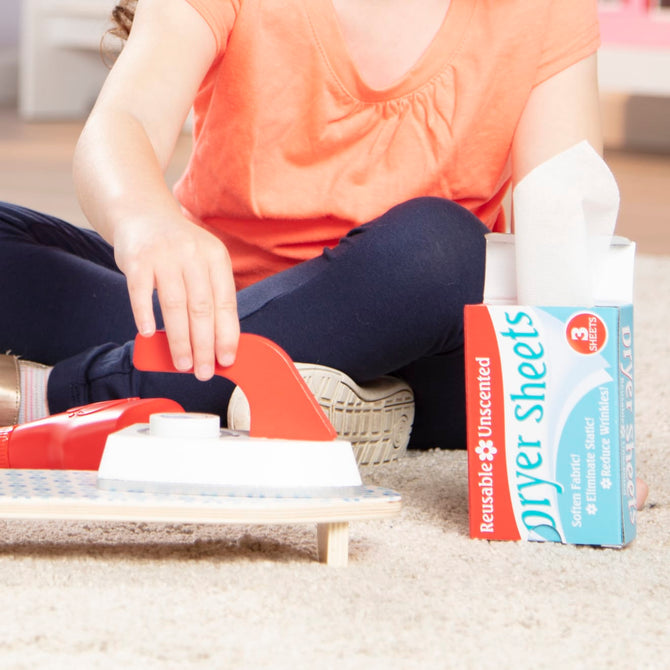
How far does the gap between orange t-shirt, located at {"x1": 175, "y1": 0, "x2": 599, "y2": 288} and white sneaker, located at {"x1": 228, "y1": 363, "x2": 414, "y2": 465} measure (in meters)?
0.13

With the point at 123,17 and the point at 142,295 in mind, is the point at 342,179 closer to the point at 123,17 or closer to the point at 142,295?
the point at 123,17

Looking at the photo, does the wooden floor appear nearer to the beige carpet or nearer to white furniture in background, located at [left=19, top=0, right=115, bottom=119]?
white furniture in background, located at [left=19, top=0, right=115, bottom=119]

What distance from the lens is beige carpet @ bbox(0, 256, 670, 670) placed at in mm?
498

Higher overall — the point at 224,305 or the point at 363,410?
the point at 224,305

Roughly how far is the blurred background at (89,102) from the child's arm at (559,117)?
3.72 ft

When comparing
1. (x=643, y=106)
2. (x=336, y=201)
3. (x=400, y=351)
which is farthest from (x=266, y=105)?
(x=643, y=106)

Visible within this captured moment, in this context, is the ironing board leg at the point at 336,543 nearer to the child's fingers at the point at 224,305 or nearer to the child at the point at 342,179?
the child's fingers at the point at 224,305

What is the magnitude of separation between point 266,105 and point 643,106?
3.33 metres

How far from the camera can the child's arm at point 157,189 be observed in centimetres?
59

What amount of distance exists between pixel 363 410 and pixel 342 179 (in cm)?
18

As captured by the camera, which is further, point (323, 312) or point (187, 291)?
point (323, 312)

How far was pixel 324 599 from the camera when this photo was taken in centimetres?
56

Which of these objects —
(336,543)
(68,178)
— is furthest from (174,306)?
(68,178)

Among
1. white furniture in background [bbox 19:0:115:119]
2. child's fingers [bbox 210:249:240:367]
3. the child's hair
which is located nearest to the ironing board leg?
child's fingers [bbox 210:249:240:367]
